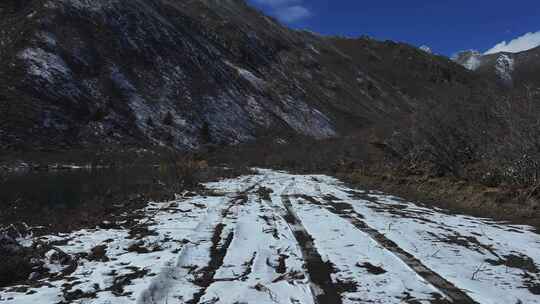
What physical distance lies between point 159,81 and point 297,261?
38517 millimetres

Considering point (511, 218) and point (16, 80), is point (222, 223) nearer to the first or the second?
point (511, 218)

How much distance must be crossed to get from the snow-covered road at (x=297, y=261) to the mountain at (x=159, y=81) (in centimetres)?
1032

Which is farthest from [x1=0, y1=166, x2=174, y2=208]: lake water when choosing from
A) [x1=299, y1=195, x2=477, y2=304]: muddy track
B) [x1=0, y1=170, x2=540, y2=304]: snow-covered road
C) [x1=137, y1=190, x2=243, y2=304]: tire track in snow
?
[x1=299, y1=195, x2=477, y2=304]: muddy track

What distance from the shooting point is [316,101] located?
64.2 metres

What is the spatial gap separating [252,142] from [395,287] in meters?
38.9

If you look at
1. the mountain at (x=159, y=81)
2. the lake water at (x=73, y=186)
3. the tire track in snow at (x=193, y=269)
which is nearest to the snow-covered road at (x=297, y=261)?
the tire track in snow at (x=193, y=269)

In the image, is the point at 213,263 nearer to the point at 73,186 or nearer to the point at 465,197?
the point at 465,197

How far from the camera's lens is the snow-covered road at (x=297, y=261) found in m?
5.29

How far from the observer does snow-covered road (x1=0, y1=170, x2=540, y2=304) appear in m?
5.29

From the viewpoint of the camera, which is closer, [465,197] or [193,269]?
[193,269]

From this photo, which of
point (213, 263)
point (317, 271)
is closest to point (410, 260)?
point (317, 271)

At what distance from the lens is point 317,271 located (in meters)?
6.16

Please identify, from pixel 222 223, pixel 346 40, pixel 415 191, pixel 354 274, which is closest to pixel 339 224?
pixel 222 223

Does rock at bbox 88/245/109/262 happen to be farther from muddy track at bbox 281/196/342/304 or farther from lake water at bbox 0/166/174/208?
lake water at bbox 0/166/174/208
